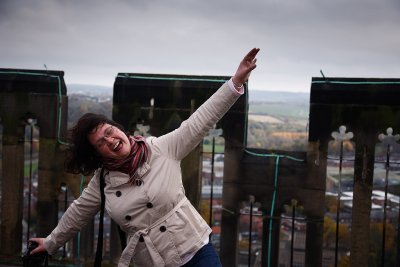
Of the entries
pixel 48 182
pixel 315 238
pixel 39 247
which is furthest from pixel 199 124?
pixel 48 182

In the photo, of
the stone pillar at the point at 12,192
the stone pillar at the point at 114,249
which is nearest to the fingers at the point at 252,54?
the stone pillar at the point at 114,249

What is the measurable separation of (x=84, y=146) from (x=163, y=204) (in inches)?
27.6

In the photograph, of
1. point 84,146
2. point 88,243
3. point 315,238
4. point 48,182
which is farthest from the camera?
point 88,243

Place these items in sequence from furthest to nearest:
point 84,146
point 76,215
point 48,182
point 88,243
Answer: point 88,243 → point 48,182 → point 76,215 → point 84,146

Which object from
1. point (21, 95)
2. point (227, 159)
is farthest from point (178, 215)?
point (21, 95)

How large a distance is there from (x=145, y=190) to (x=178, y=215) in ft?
0.92

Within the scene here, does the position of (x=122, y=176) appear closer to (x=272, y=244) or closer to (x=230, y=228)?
(x=230, y=228)

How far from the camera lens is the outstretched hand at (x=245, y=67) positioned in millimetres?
2920

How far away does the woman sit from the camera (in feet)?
9.70

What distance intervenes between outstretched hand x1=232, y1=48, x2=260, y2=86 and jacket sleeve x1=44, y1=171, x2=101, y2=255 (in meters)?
1.22

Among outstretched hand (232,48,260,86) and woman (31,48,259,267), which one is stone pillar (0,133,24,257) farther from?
outstretched hand (232,48,260,86)

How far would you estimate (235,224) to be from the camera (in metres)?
5.09

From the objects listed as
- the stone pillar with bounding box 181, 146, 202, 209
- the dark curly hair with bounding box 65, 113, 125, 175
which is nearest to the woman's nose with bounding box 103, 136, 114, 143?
the dark curly hair with bounding box 65, 113, 125, 175

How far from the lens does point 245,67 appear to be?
2.96 meters
